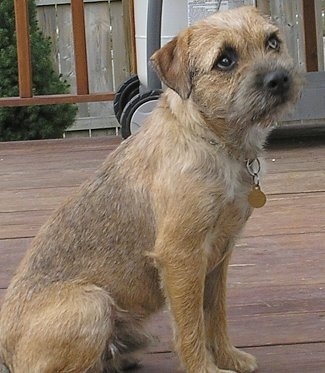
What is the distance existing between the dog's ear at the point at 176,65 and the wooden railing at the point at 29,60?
3.18 metres

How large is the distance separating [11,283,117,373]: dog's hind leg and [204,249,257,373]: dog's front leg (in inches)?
12.6

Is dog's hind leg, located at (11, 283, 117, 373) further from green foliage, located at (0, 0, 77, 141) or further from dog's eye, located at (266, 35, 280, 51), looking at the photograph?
green foliage, located at (0, 0, 77, 141)

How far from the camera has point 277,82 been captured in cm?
242

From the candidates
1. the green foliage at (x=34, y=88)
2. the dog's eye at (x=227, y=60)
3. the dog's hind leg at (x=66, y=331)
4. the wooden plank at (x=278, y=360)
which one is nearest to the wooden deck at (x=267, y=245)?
the wooden plank at (x=278, y=360)

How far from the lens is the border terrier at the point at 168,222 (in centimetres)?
239

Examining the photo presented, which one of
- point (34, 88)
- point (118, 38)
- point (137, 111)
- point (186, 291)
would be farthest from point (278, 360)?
point (118, 38)

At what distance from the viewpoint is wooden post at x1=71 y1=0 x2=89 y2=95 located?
5621 millimetres

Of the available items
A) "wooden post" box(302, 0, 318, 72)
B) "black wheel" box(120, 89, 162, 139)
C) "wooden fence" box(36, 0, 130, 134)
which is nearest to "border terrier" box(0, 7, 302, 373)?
"black wheel" box(120, 89, 162, 139)

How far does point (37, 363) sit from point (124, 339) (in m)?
0.26

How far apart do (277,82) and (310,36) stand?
3709 mm

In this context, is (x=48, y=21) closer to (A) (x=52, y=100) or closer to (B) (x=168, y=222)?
(A) (x=52, y=100)

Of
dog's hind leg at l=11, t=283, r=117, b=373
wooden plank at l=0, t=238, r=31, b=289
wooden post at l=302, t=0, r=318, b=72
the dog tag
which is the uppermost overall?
wooden post at l=302, t=0, r=318, b=72

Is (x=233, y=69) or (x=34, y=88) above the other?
(x=233, y=69)

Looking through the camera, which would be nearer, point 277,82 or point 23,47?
point 277,82
